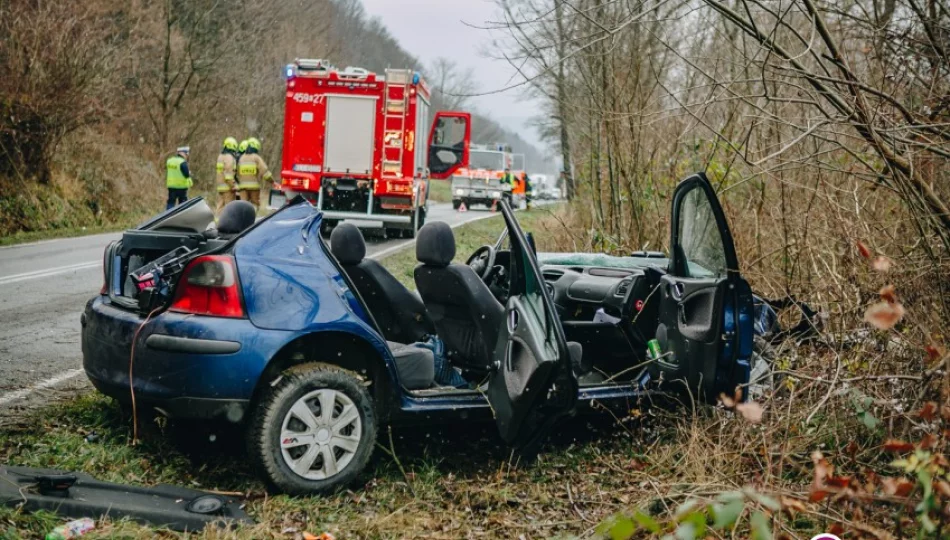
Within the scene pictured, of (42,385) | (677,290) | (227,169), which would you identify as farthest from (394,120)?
(677,290)

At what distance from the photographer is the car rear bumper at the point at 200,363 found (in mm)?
4145

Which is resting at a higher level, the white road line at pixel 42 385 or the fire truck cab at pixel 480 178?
the fire truck cab at pixel 480 178

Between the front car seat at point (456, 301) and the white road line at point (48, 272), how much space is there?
752 centimetres

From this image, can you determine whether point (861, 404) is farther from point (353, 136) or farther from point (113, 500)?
point (353, 136)

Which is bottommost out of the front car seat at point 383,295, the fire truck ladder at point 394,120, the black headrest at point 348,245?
the front car seat at point 383,295

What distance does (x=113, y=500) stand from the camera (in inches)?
154

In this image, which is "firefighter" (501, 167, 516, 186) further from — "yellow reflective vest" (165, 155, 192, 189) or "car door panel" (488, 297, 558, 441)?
"car door panel" (488, 297, 558, 441)

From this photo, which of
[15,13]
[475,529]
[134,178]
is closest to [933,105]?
[475,529]

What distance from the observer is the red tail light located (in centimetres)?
423

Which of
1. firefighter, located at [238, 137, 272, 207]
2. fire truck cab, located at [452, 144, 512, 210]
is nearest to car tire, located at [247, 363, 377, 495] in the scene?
firefighter, located at [238, 137, 272, 207]

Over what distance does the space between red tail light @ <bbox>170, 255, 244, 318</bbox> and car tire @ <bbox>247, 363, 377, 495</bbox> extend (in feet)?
1.37

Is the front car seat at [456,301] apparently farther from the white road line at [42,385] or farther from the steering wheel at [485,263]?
the white road line at [42,385]

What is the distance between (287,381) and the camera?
4254 mm

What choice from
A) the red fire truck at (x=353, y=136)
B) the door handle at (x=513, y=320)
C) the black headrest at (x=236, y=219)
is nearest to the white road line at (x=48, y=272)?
the red fire truck at (x=353, y=136)
